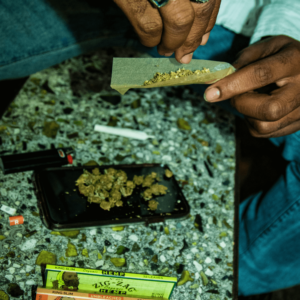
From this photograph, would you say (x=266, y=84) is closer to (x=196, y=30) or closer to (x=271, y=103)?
(x=271, y=103)

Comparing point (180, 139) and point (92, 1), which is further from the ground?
point (92, 1)

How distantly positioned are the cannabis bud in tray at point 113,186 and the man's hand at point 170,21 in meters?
0.30

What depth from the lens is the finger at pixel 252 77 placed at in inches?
21.7

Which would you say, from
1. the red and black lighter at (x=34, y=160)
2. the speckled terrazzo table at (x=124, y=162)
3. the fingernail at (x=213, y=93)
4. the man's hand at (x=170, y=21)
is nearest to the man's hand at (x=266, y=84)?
the fingernail at (x=213, y=93)

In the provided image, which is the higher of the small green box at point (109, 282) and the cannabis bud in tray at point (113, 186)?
the cannabis bud in tray at point (113, 186)

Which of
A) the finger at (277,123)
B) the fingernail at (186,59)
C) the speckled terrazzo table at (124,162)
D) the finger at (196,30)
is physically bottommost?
the speckled terrazzo table at (124,162)

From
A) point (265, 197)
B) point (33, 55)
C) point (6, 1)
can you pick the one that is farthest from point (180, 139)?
point (6, 1)

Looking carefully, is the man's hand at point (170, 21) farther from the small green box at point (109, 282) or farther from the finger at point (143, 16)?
the small green box at point (109, 282)

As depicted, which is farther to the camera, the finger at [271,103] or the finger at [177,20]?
the finger at [271,103]

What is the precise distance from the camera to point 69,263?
1.70ft

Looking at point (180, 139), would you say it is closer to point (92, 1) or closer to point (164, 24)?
point (164, 24)

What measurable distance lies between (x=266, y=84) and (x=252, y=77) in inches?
1.7

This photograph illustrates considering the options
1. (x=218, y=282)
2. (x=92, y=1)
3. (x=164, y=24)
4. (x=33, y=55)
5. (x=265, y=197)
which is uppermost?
(x=164, y=24)

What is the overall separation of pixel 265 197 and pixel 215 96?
0.56 meters
